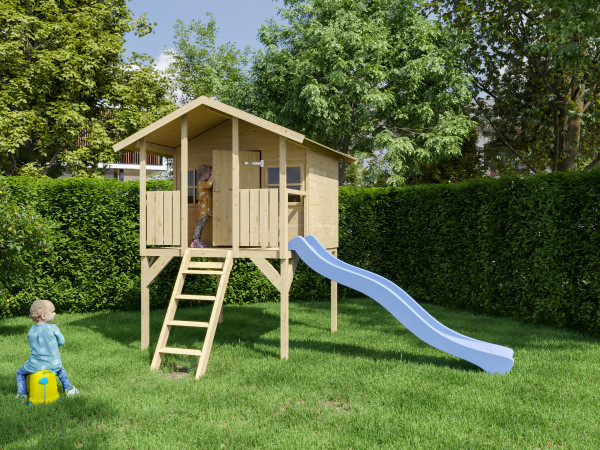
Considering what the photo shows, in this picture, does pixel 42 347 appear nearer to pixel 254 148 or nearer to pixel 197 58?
pixel 254 148

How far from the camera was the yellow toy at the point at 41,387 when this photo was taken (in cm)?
506

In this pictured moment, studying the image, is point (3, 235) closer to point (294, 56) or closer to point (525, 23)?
point (294, 56)

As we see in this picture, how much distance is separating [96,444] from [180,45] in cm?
3519

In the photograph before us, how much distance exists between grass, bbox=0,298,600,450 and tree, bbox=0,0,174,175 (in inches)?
423

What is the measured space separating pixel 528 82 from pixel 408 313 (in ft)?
47.8

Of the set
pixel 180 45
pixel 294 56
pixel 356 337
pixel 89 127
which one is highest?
pixel 180 45

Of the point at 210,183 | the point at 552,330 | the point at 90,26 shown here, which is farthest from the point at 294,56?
the point at 552,330

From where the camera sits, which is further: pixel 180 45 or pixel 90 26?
pixel 180 45

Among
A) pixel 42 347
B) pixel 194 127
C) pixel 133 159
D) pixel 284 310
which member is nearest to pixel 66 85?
pixel 194 127

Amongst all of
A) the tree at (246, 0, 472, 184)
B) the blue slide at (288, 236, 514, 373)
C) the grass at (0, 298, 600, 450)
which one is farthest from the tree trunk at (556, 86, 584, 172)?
the blue slide at (288, 236, 514, 373)

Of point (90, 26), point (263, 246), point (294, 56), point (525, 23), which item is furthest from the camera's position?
point (294, 56)

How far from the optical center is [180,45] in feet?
116

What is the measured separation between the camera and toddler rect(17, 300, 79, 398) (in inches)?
199

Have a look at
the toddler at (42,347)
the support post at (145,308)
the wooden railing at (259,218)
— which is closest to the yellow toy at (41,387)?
the toddler at (42,347)
